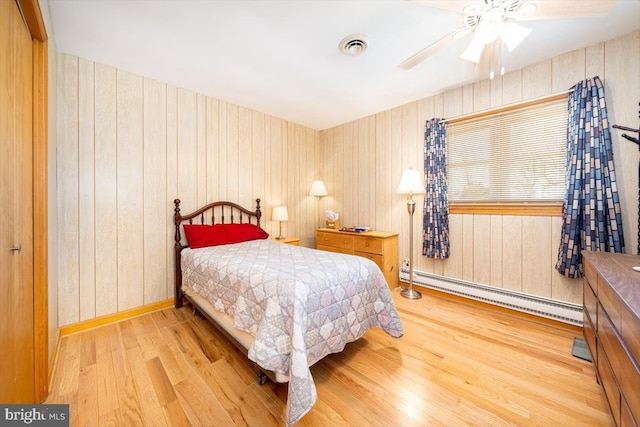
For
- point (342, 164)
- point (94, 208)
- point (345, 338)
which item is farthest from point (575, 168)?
point (94, 208)

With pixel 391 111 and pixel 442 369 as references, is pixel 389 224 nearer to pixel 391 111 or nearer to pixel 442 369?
pixel 391 111

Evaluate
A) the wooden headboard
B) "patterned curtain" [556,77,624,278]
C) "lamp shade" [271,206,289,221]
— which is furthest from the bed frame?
"patterned curtain" [556,77,624,278]

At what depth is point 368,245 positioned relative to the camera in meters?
3.27

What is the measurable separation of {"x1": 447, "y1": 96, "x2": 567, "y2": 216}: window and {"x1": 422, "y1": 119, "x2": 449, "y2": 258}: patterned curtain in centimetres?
11

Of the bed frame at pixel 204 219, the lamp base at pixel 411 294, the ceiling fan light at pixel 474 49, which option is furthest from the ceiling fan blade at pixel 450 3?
the lamp base at pixel 411 294

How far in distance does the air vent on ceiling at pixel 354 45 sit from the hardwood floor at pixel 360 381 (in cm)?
248

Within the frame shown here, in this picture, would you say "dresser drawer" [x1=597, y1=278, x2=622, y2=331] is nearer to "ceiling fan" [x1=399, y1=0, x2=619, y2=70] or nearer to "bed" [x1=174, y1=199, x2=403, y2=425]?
"bed" [x1=174, y1=199, x2=403, y2=425]

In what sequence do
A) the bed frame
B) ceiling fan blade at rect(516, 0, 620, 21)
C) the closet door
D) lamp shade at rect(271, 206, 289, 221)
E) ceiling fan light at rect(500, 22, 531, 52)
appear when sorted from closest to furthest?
the closet door → ceiling fan blade at rect(516, 0, 620, 21) → ceiling fan light at rect(500, 22, 531, 52) → the bed frame → lamp shade at rect(271, 206, 289, 221)

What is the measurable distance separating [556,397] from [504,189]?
1.85 meters

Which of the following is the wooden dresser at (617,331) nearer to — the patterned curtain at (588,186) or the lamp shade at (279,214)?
the patterned curtain at (588,186)

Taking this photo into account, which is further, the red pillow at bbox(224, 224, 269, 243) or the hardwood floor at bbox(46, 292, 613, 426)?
the red pillow at bbox(224, 224, 269, 243)

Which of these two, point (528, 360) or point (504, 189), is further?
point (504, 189)

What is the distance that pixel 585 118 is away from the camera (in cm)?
205

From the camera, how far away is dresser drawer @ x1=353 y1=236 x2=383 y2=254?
317cm
